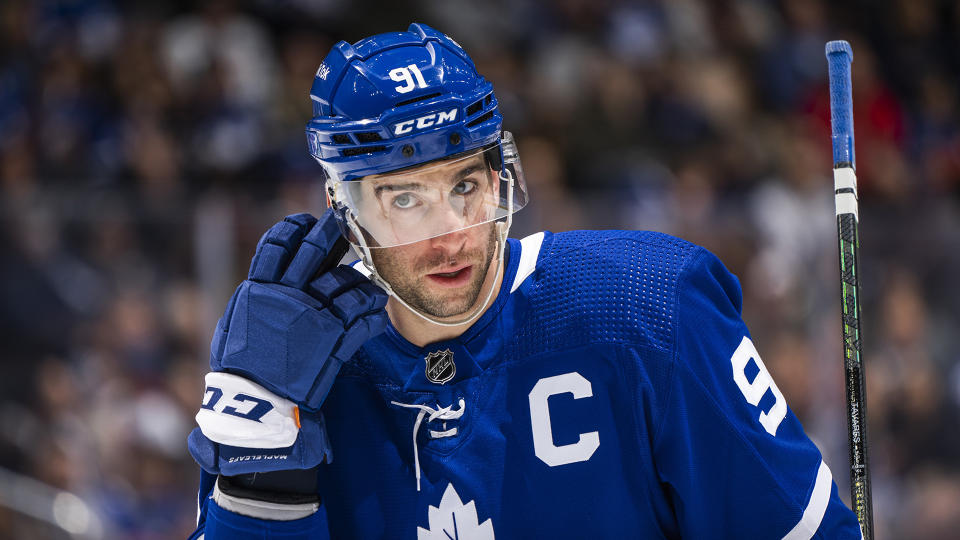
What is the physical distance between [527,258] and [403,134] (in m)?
0.32

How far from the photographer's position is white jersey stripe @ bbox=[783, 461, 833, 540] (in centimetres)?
162

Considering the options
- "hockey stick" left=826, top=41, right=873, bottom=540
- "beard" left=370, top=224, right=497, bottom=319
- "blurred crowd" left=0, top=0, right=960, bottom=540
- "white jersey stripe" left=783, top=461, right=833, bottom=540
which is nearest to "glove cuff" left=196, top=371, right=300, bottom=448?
"beard" left=370, top=224, right=497, bottom=319

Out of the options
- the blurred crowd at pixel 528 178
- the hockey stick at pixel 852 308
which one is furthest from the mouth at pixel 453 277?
the blurred crowd at pixel 528 178

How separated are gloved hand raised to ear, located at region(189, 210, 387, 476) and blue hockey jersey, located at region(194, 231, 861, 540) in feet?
0.38

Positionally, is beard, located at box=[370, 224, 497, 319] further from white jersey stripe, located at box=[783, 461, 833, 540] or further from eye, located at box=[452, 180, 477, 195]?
white jersey stripe, located at box=[783, 461, 833, 540]

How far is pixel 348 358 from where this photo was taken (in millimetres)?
1699

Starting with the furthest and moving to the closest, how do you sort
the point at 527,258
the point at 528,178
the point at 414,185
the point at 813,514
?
the point at 528,178, the point at 527,258, the point at 414,185, the point at 813,514

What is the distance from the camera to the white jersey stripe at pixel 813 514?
5.32 ft

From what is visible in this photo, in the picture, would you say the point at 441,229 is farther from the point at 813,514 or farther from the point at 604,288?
the point at 813,514

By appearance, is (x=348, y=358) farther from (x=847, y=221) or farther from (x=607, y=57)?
(x=607, y=57)

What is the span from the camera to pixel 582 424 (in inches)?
67.6

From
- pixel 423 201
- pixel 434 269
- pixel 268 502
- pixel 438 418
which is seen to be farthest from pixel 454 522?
pixel 423 201

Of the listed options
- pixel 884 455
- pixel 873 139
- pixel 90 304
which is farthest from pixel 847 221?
pixel 873 139

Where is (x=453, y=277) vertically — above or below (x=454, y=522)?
above
